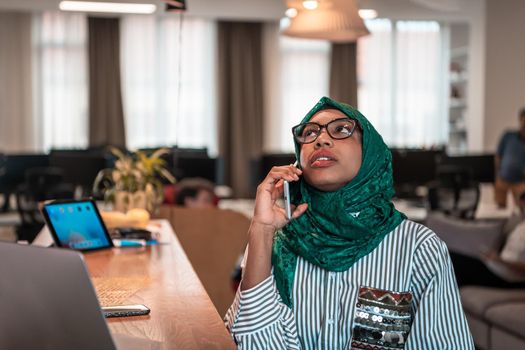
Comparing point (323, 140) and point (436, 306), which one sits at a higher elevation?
point (323, 140)

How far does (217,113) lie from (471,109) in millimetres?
3602

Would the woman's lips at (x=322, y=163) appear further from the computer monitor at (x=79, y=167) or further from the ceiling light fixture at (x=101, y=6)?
the computer monitor at (x=79, y=167)

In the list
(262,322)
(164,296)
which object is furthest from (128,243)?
(262,322)

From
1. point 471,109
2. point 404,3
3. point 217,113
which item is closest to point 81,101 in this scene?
point 217,113

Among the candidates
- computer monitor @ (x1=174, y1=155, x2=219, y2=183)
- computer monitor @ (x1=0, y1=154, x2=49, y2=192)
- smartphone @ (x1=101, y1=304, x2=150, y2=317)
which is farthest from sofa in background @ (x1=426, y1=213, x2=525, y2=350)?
computer monitor @ (x1=0, y1=154, x2=49, y2=192)

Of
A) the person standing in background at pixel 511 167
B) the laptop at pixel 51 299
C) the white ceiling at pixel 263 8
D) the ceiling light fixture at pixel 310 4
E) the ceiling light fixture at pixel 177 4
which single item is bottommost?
the person standing in background at pixel 511 167

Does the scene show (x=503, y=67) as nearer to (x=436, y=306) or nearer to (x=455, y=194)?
(x=455, y=194)

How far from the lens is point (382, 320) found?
177cm

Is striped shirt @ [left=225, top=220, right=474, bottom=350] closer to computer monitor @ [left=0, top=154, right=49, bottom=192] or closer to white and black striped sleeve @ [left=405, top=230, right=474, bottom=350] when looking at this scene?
white and black striped sleeve @ [left=405, top=230, right=474, bottom=350]

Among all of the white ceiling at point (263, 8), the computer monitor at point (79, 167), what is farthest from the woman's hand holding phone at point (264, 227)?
the white ceiling at point (263, 8)

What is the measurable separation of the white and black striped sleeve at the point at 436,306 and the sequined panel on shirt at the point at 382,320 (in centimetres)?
3

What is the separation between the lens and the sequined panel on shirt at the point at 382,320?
69.4 inches

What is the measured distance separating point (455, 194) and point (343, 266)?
5961 mm

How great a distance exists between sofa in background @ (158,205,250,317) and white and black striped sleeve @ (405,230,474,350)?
2.92 metres
